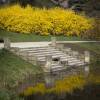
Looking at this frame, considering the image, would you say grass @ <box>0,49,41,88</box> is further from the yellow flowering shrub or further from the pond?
the yellow flowering shrub

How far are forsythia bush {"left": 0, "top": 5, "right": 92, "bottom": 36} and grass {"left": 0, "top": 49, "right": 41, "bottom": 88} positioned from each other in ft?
54.4

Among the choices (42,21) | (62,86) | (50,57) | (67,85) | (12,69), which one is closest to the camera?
(62,86)

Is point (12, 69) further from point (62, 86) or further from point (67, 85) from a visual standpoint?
point (67, 85)

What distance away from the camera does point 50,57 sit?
36656mm

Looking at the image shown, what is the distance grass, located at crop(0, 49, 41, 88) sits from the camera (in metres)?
29.3

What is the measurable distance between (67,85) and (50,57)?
5620 millimetres

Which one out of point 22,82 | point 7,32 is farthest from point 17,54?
point 7,32

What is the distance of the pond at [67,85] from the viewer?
2728 centimetres

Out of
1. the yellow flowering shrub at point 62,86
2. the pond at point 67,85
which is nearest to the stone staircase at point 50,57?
the pond at point 67,85

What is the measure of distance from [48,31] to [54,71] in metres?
18.3

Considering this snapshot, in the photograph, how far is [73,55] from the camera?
43344 millimetres

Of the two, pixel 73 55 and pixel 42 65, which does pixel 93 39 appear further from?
pixel 42 65

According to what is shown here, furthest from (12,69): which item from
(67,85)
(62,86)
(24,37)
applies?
(24,37)

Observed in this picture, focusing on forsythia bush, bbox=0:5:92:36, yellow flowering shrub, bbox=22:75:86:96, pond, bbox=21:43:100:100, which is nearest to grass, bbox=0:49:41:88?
pond, bbox=21:43:100:100
